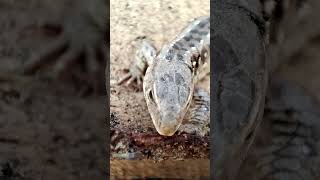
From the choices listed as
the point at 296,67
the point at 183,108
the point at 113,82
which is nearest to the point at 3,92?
the point at 113,82

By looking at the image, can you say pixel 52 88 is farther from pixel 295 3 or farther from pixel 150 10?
pixel 295 3

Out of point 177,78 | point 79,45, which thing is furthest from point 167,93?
point 79,45

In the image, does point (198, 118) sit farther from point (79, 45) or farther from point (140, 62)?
point (79, 45)

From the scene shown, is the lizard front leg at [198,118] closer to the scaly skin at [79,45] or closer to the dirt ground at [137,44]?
the dirt ground at [137,44]

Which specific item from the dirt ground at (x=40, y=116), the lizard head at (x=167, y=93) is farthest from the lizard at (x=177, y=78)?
the dirt ground at (x=40, y=116)

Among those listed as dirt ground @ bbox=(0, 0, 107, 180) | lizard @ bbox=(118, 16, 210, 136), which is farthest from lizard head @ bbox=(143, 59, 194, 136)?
dirt ground @ bbox=(0, 0, 107, 180)

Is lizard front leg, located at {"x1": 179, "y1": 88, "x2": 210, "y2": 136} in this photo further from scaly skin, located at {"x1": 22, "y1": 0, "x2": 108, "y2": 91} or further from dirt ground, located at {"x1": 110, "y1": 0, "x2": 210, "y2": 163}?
scaly skin, located at {"x1": 22, "y1": 0, "x2": 108, "y2": 91}
